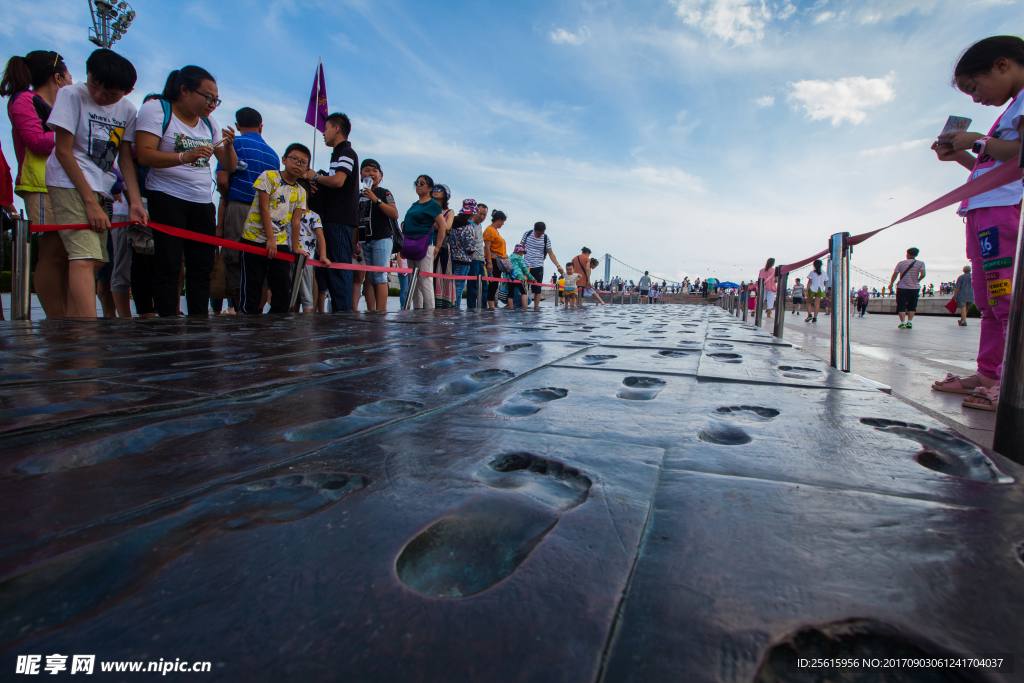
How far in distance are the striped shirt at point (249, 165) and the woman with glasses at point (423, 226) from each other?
86.6 inches

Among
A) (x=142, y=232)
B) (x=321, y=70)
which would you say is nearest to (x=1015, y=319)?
(x=142, y=232)

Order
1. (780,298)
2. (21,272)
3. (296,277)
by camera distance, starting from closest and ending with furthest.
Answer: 1. (21,272)
2. (780,298)
3. (296,277)

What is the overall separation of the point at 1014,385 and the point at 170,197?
494 centimetres

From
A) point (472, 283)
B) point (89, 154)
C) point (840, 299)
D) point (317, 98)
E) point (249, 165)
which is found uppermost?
point (317, 98)

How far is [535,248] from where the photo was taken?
10.7m

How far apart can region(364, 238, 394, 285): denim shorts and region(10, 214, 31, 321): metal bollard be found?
3.24 meters

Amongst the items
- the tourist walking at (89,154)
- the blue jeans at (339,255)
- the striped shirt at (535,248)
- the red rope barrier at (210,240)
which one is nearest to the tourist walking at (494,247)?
the striped shirt at (535,248)

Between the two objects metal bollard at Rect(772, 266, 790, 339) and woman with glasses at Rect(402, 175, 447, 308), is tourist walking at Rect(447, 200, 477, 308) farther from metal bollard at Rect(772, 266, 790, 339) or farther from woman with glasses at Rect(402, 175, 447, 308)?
metal bollard at Rect(772, 266, 790, 339)

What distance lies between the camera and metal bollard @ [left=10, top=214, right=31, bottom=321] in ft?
12.5

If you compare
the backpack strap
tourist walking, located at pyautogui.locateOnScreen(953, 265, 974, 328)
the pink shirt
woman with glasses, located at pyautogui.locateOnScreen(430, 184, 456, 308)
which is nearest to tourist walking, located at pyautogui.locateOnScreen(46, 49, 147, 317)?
the backpack strap

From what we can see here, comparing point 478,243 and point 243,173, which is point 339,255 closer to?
point 243,173

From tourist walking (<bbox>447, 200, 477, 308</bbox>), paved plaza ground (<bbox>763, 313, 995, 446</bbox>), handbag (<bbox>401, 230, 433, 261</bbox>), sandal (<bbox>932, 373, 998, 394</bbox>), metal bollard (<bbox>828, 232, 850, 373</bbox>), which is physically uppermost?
tourist walking (<bbox>447, 200, 477, 308</bbox>)

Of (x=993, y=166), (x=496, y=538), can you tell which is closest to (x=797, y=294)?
(x=993, y=166)

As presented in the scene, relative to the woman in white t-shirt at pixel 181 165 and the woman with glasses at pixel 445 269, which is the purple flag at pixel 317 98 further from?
the woman in white t-shirt at pixel 181 165
